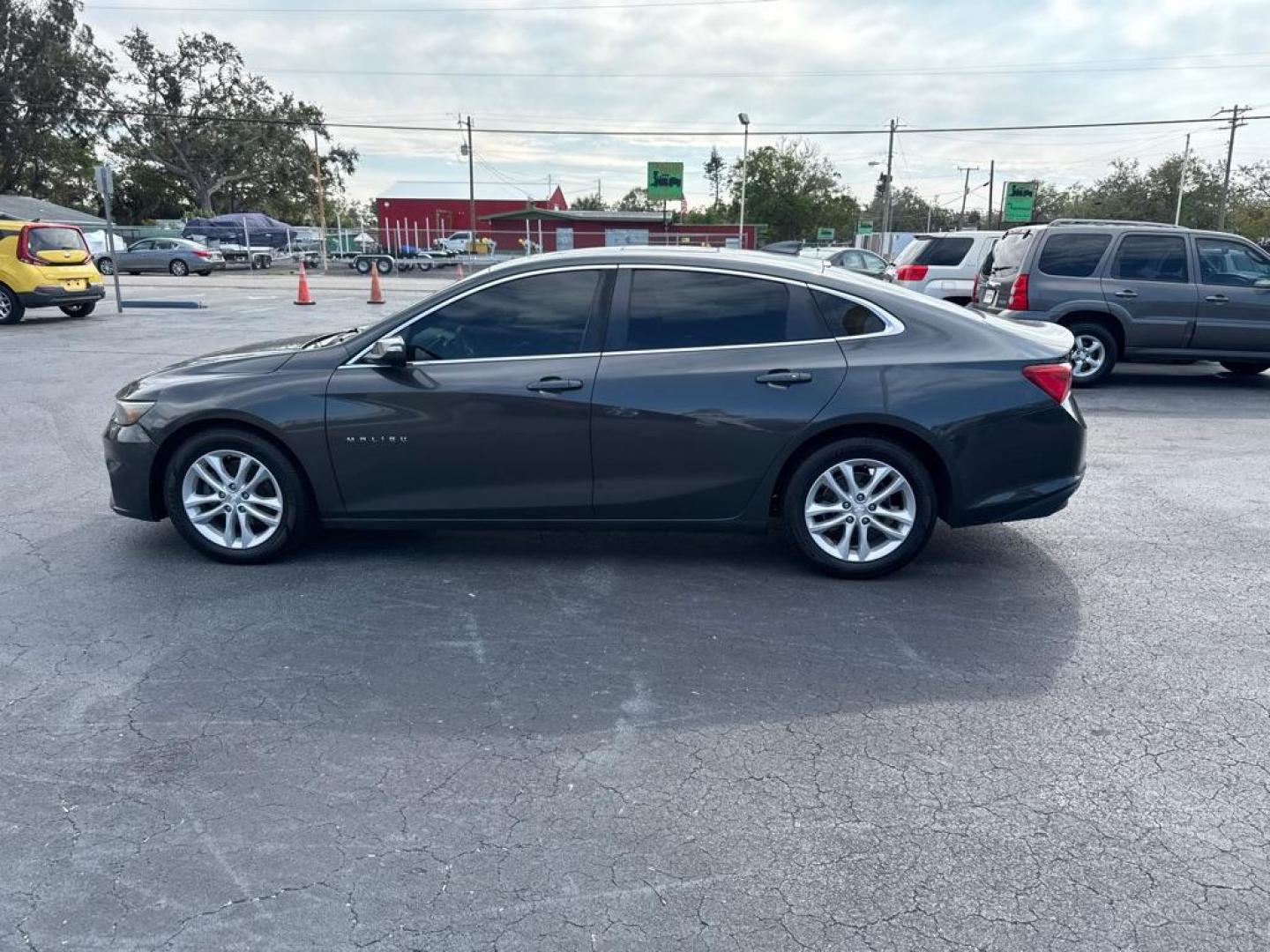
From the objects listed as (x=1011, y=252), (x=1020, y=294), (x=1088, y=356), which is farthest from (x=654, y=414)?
(x=1011, y=252)

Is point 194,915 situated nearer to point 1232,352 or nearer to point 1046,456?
point 1046,456

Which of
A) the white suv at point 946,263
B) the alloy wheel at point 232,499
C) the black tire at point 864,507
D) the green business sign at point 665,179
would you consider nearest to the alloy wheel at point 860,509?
the black tire at point 864,507

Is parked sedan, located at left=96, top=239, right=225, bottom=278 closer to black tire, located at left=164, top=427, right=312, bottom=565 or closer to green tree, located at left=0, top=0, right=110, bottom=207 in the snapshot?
green tree, located at left=0, top=0, right=110, bottom=207

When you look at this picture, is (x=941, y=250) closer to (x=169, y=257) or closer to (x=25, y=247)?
(x=25, y=247)

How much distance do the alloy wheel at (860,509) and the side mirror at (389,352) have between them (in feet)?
7.17

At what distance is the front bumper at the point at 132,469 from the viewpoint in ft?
16.5

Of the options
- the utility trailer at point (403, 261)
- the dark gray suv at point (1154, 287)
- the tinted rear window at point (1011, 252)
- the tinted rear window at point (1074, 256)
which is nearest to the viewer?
the dark gray suv at point (1154, 287)

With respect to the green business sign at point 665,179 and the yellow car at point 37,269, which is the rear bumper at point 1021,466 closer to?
the yellow car at point 37,269

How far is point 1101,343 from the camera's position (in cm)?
1093

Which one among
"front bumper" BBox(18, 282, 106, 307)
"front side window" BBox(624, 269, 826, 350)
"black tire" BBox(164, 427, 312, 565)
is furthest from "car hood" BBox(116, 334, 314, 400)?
"front bumper" BBox(18, 282, 106, 307)

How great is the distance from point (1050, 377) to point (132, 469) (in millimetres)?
4791

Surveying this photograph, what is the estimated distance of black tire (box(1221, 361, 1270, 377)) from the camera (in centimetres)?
A: 1112

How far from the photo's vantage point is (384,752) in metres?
3.29

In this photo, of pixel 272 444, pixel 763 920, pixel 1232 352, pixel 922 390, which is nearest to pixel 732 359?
pixel 922 390
